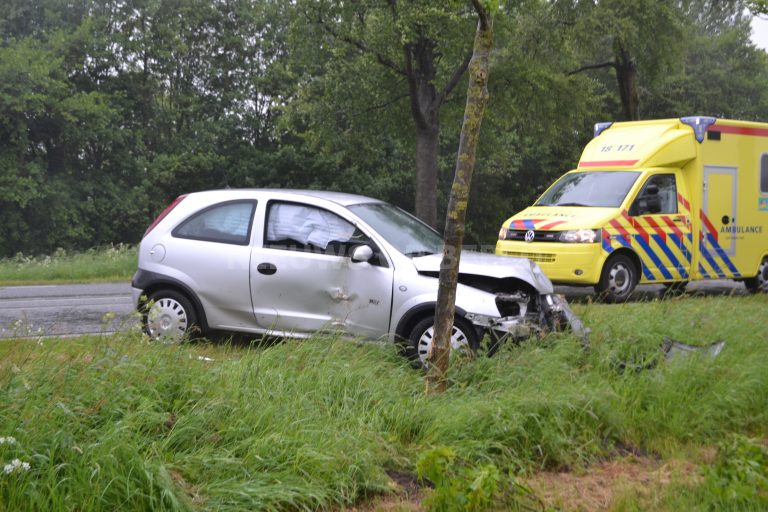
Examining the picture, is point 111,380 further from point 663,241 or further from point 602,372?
point 663,241

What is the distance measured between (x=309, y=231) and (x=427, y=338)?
1623 millimetres

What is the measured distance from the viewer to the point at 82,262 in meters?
19.9

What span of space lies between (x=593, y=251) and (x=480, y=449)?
316 inches

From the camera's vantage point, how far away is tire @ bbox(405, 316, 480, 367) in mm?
7152

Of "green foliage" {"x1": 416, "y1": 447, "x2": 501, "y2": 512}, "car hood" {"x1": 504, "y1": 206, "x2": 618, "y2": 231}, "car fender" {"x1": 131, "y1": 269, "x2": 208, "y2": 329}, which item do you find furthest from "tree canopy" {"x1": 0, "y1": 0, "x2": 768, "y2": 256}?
"green foliage" {"x1": 416, "y1": 447, "x2": 501, "y2": 512}

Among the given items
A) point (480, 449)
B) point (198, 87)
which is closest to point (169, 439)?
point (480, 449)

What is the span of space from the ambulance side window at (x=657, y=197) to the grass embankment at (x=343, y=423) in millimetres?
6508

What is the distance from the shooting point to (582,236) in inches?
501

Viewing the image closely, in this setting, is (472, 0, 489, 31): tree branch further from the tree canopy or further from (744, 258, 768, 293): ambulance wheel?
the tree canopy

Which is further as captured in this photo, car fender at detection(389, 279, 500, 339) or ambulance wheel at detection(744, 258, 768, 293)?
ambulance wheel at detection(744, 258, 768, 293)

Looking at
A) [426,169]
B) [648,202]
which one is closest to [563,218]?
[648,202]

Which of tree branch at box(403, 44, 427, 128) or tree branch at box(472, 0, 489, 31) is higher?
tree branch at box(403, 44, 427, 128)

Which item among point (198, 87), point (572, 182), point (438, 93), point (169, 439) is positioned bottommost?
point (169, 439)

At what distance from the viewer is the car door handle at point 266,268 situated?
26.4 feet
